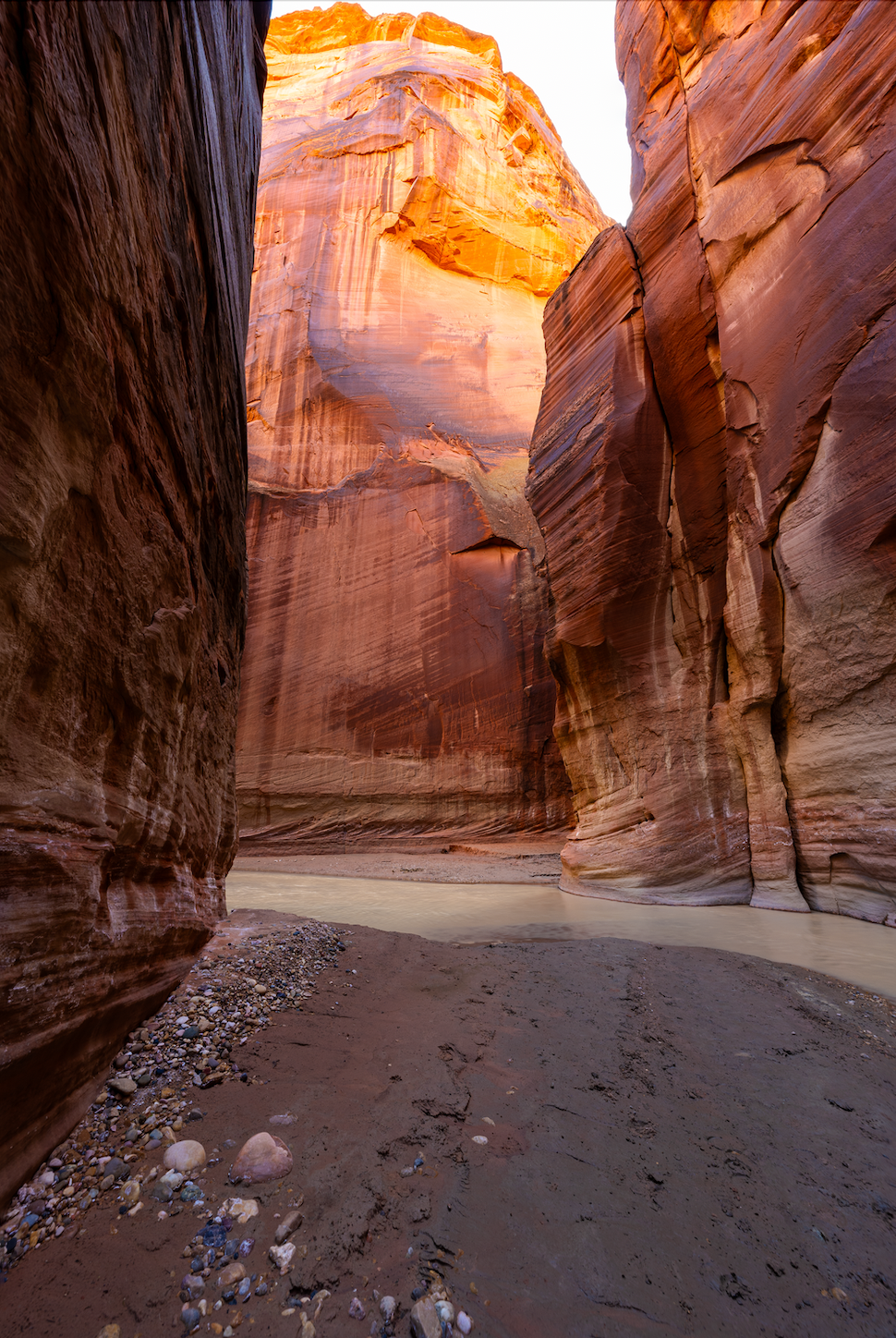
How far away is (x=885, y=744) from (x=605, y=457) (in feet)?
20.0

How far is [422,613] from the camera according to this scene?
17.6m

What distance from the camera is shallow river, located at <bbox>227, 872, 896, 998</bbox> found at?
16.7 feet

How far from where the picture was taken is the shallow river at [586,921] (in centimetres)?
509

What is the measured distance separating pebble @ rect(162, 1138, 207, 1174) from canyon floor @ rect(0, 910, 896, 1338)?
6 cm

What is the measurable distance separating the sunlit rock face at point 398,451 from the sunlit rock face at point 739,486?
5914mm

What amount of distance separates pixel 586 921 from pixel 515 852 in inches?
326

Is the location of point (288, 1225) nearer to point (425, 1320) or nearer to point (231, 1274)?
point (231, 1274)

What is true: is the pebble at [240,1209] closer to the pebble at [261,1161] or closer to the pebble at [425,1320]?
the pebble at [261,1161]

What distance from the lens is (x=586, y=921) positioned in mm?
6805

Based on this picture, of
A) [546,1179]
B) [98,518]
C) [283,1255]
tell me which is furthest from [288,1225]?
[98,518]

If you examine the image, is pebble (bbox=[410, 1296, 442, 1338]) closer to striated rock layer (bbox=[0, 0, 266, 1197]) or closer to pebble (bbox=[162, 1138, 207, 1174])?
pebble (bbox=[162, 1138, 207, 1174])

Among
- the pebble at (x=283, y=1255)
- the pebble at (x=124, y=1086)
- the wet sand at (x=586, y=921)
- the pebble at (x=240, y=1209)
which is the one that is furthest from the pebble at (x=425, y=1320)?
the wet sand at (x=586, y=921)

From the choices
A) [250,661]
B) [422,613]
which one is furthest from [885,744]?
[250,661]

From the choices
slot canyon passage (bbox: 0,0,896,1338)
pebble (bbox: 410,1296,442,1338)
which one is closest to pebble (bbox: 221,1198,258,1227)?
slot canyon passage (bbox: 0,0,896,1338)
